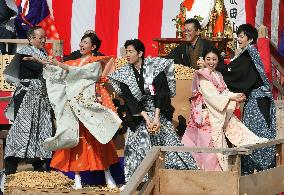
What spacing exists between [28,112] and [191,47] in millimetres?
1985

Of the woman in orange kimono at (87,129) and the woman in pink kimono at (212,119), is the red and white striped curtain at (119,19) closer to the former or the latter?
the woman in pink kimono at (212,119)

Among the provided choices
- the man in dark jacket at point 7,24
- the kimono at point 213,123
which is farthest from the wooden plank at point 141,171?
the man in dark jacket at point 7,24

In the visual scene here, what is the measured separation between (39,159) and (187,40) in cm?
221

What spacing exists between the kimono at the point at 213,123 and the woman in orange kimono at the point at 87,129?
0.85 metres

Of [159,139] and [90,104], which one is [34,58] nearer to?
[90,104]

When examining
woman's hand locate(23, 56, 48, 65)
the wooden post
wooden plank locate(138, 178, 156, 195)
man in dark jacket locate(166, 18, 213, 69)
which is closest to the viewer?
wooden plank locate(138, 178, 156, 195)

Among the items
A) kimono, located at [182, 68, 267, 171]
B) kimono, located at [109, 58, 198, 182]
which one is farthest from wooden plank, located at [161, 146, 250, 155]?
kimono, located at [182, 68, 267, 171]

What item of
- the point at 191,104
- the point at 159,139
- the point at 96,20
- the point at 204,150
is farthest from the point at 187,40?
the point at 96,20

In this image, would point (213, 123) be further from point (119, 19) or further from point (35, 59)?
point (119, 19)

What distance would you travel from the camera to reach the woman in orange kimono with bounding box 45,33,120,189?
29.3 ft

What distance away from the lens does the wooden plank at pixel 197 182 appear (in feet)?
26.7

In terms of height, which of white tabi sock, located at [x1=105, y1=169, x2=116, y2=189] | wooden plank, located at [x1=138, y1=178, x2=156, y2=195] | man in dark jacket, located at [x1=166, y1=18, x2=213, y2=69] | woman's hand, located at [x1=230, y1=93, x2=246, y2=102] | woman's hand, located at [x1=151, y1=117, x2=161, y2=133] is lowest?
white tabi sock, located at [x1=105, y1=169, x2=116, y2=189]

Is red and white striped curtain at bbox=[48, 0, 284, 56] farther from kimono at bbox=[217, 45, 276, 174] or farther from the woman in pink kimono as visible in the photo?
the woman in pink kimono

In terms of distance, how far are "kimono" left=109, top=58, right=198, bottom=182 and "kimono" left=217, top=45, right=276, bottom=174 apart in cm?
92
